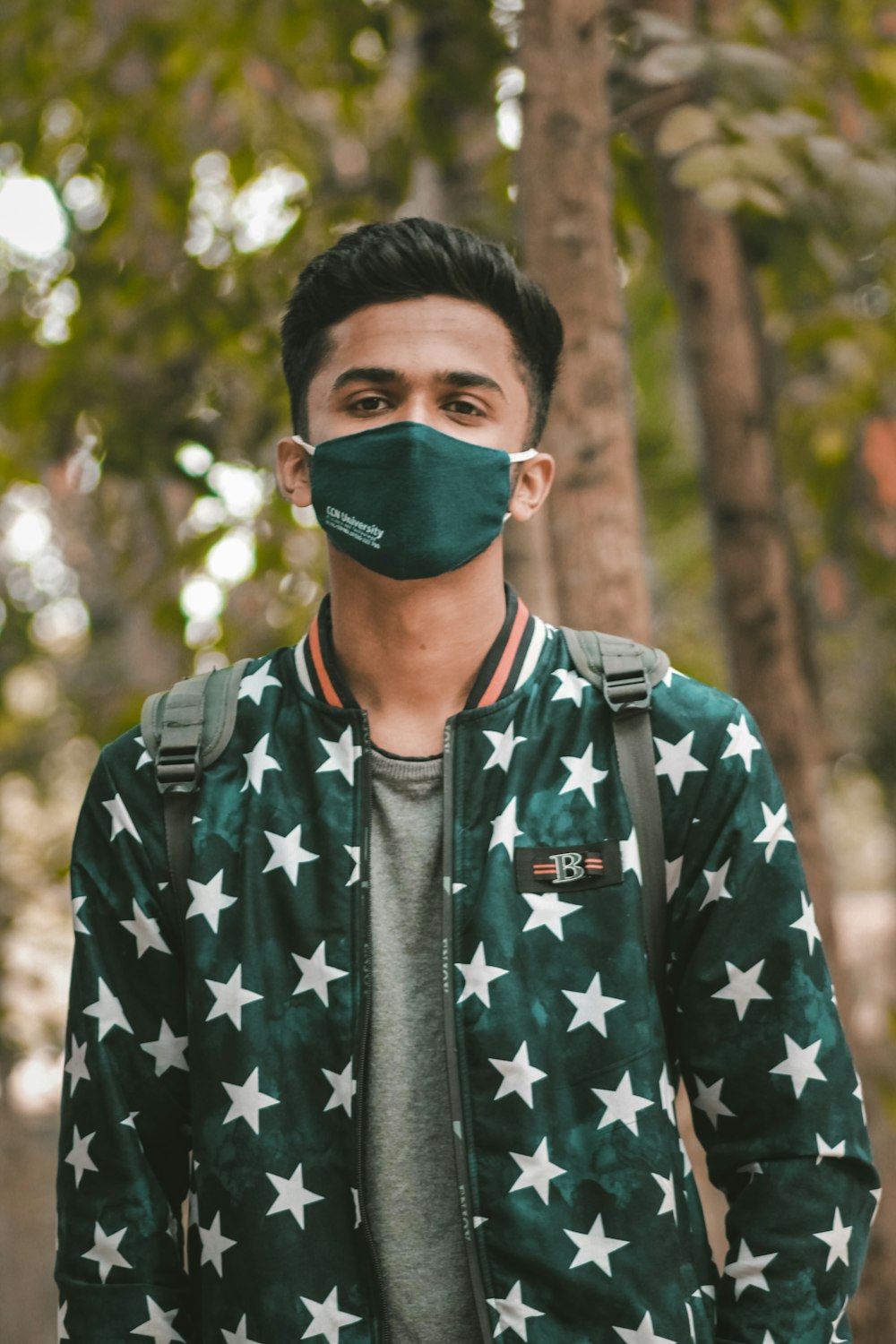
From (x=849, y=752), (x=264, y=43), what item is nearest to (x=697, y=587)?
(x=849, y=752)

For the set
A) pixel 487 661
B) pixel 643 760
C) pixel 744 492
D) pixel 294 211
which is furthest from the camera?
pixel 294 211

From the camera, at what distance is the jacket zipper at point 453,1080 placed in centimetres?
183

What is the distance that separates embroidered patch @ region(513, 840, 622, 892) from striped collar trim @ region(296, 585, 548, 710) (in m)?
0.26

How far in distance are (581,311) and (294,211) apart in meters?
2.03

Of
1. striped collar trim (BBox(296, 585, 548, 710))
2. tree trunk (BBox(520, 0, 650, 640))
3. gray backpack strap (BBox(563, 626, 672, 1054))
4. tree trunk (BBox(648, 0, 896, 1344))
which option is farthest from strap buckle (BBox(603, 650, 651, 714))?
tree trunk (BBox(648, 0, 896, 1344))

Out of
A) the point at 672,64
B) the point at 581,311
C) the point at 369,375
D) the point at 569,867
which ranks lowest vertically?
the point at 569,867

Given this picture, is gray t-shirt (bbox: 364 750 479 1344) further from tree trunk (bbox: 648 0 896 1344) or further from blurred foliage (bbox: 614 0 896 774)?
tree trunk (bbox: 648 0 896 1344)

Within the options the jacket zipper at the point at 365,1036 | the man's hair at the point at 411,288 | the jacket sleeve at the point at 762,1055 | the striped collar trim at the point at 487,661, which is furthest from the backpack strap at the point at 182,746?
the jacket sleeve at the point at 762,1055

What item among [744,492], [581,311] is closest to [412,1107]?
[581,311]

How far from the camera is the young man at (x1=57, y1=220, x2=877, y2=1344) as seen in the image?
1.86 meters

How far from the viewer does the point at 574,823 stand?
196 centimetres

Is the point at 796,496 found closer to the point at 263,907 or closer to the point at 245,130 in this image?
the point at 245,130

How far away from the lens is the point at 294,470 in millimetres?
2254

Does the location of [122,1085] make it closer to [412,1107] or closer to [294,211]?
[412,1107]
